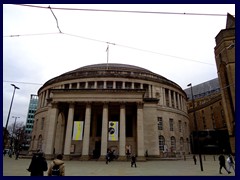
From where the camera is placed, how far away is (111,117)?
3819cm

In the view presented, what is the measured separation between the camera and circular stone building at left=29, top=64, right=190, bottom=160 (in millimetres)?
30281

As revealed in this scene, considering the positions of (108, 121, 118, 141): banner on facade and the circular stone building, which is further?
the circular stone building

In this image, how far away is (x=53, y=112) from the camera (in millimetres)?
32312

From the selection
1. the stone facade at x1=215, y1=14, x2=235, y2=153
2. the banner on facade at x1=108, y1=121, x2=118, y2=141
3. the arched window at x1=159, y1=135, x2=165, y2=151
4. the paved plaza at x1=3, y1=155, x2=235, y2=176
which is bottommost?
the paved plaza at x1=3, y1=155, x2=235, y2=176

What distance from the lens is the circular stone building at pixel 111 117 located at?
1192 inches

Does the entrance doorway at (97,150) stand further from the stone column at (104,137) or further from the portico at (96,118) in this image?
the stone column at (104,137)

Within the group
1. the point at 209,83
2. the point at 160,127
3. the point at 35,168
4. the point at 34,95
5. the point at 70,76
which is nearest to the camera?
the point at 35,168

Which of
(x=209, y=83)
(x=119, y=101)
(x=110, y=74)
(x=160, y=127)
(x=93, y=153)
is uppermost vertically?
(x=209, y=83)

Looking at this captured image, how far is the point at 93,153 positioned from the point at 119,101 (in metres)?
11.1

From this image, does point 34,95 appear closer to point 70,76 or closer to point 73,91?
point 70,76

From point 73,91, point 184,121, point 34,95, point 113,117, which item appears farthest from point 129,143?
point 34,95

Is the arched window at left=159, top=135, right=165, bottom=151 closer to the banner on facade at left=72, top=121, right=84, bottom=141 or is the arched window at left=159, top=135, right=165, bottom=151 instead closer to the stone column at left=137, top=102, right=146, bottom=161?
the stone column at left=137, top=102, right=146, bottom=161

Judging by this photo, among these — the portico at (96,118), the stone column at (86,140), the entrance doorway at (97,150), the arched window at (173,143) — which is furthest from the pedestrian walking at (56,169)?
the arched window at (173,143)

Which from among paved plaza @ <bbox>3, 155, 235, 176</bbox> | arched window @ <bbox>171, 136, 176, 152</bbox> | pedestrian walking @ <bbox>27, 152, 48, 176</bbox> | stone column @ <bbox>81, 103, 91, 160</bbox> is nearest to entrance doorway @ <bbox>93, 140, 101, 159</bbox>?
stone column @ <bbox>81, 103, 91, 160</bbox>
